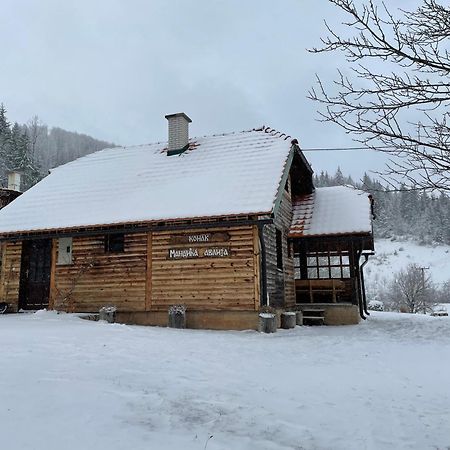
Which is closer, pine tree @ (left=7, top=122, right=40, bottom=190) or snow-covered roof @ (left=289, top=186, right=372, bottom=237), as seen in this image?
snow-covered roof @ (left=289, top=186, right=372, bottom=237)

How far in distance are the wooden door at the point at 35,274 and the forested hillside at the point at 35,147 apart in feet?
28.3

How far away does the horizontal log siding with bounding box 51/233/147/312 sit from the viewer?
13953 millimetres

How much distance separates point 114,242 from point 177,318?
3774 mm

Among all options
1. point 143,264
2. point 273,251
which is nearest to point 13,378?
point 143,264

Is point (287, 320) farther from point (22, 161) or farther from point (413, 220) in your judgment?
point (413, 220)

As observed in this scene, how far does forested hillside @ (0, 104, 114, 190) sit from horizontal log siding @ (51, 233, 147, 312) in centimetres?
1084

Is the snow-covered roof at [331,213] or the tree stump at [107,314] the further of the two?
the snow-covered roof at [331,213]

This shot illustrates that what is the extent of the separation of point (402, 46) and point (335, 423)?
3.92 meters

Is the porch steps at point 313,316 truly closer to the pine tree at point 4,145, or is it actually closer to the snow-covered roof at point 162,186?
the snow-covered roof at point 162,186

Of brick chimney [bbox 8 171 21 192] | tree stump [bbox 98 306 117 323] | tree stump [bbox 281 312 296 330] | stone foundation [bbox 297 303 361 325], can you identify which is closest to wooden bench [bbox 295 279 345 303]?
stone foundation [bbox 297 303 361 325]

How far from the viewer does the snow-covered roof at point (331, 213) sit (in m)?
15.5

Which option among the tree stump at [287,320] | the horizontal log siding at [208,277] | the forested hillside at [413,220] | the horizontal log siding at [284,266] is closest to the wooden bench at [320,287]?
the horizontal log siding at [284,266]

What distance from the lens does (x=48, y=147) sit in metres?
110

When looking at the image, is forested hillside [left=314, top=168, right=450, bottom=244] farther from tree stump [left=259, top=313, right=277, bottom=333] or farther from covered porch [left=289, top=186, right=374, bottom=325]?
tree stump [left=259, top=313, right=277, bottom=333]
